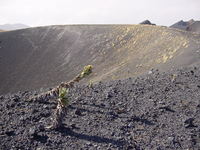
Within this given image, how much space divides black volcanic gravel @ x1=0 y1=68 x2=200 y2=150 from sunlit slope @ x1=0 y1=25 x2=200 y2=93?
38.5 ft

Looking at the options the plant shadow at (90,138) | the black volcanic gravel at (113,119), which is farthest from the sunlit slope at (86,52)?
the plant shadow at (90,138)

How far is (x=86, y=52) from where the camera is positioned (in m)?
45.4

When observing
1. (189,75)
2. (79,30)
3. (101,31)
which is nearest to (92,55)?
(101,31)

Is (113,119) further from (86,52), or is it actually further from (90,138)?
(86,52)

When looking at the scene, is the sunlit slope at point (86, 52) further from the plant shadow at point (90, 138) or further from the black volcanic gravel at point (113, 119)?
the plant shadow at point (90, 138)

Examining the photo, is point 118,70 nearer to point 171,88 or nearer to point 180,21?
point 171,88

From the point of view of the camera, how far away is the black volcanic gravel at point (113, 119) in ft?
37.6

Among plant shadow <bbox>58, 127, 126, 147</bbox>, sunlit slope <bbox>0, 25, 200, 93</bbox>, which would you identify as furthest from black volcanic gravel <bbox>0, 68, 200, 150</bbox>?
sunlit slope <bbox>0, 25, 200, 93</bbox>

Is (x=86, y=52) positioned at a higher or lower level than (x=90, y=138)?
higher

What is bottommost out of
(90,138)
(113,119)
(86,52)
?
(90,138)

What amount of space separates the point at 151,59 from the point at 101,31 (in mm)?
18703

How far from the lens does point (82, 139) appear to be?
11.7 m

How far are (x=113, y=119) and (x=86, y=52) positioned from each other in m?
32.2

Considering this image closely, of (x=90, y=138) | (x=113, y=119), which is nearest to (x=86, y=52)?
(x=113, y=119)
